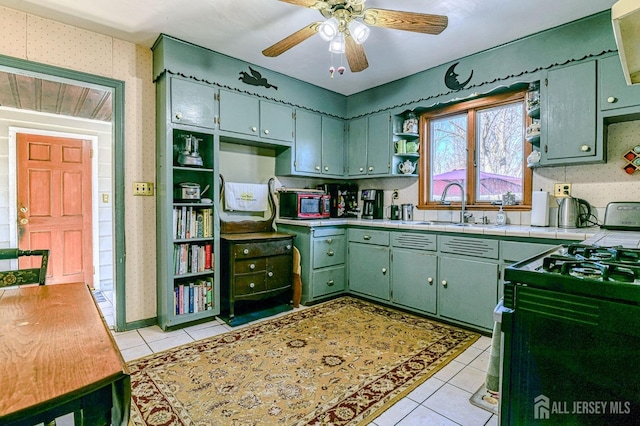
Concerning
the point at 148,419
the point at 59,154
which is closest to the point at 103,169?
the point at 59,154

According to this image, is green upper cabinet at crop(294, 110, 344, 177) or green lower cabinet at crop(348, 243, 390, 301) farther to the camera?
green upper cabinet at crop(294, 110, 344, 177)

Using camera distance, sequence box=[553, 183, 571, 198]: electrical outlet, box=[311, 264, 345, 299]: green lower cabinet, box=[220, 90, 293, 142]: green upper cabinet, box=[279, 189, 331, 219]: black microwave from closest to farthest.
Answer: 1. box=[553, 183, 571, 198]: electrical outlet
2. box=[220, 90, 293, 142]: green upper cabinet
3. box=[311, 264, 345, 299]: green lower cabinet
4. box=[279, 189, 331, 219]: black microwave

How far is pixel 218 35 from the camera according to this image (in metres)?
2.70

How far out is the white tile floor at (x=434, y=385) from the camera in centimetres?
166

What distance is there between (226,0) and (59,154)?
330 centimetres

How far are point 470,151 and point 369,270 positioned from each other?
165 cm

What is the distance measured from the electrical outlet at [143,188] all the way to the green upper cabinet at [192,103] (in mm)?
635

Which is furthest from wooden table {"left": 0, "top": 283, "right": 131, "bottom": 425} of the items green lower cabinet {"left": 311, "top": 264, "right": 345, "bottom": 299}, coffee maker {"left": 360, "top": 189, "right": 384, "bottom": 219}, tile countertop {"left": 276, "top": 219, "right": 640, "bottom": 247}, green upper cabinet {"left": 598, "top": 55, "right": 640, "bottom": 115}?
coffee maker {"left": 360, "top": 189, "right": 384, "bottom": 219}

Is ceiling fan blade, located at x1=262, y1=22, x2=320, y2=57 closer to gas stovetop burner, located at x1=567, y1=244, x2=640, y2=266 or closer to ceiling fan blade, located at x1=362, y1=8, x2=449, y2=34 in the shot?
ceiling fan blade, located at x1=362, y1=8, x2=449, y2=34

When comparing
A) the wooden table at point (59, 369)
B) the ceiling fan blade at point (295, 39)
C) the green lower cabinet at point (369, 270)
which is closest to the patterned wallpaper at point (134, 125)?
the ceiling fan blade at point (295, 39)

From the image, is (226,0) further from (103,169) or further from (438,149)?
(103,169)

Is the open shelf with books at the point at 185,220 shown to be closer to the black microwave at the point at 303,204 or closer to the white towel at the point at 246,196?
the white towel at the point at 246,196

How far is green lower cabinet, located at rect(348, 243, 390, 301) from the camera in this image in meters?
3.37

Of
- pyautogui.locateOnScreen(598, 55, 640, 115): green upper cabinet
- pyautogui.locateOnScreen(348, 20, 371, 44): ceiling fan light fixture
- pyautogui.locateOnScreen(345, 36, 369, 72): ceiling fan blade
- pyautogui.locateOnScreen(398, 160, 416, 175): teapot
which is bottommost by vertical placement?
pyautogui.locateOnScreen(398, 160, 416, 175): teapot
